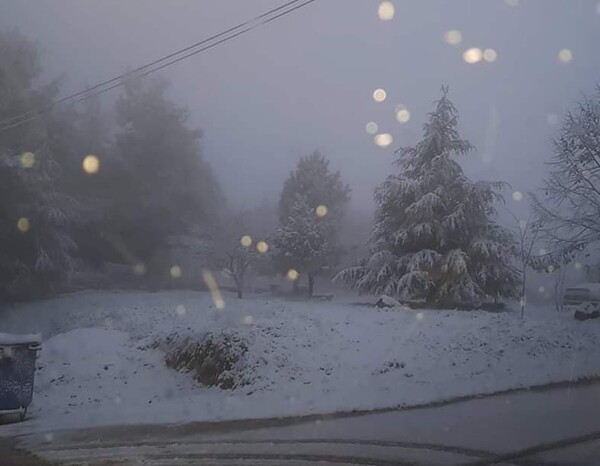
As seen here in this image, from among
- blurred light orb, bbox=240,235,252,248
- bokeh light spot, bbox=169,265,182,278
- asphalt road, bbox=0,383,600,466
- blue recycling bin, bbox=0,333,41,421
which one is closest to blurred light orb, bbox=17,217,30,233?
bokeh light spot, bbox=169,265,182,278

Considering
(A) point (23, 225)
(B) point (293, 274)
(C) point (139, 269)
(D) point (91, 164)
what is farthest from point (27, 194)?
(B) point (293, 274)

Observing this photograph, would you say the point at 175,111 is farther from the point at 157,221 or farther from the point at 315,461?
the point at 315,461

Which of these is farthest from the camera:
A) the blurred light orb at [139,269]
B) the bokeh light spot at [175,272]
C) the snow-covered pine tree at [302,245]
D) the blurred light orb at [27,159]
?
the bokeh light spot at [175,272]

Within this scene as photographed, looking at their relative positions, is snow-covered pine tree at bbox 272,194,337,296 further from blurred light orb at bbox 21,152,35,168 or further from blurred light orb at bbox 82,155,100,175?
blurred light orb at bbox 21,152,35,168

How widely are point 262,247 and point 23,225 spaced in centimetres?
1201

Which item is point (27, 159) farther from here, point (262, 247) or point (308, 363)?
point (308, 363)

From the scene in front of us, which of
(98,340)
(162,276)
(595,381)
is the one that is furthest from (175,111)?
(595,381)

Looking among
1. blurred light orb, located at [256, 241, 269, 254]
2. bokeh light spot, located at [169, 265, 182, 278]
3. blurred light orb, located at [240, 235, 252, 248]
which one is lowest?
bokeh light spot, located at [169, 265, 182, 278]

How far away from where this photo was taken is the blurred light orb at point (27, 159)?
1224 inches

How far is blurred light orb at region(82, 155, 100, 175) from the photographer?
125 ft

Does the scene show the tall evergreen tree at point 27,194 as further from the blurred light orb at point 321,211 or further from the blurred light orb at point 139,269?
the blurred light orb at point 321,211

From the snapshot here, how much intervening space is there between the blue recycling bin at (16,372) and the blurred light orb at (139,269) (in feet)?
83.3

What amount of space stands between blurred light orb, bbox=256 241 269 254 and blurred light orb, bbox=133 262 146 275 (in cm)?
674

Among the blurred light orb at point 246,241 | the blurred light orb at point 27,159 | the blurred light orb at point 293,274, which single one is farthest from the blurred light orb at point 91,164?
the blurred light orb at point 293,274
